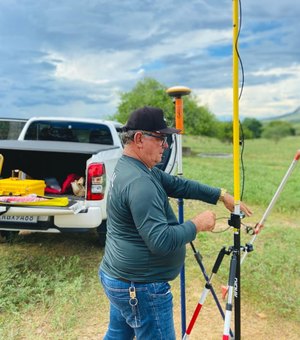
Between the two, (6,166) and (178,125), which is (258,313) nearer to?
(178,125)

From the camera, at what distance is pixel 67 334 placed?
12.1 feet

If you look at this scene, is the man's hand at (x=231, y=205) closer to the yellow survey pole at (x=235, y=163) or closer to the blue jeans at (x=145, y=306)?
the yellow survey pole at (x=235, y=163)

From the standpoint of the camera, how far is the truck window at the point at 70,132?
7418mm

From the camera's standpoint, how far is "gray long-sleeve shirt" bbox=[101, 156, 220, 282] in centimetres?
208

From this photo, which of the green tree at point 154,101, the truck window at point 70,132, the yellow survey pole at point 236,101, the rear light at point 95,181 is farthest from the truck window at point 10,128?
the green tree at point 154,101

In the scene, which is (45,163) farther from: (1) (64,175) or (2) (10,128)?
(2) (10,128)

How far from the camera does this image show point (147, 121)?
230cm

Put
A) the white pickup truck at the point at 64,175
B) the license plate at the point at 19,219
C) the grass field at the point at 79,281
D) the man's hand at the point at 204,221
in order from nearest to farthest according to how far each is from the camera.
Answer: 1. the man's hand at the point at 204,221
2. the grass field at the point at 79,281
3. the white pickup truck at the point at 64,175
4. the license plate at the point at 19,219

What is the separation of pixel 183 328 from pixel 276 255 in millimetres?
2656

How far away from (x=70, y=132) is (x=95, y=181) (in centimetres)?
293

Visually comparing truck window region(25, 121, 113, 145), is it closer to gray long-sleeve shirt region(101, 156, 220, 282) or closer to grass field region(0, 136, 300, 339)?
grass field region(0, 136, 300, 339)

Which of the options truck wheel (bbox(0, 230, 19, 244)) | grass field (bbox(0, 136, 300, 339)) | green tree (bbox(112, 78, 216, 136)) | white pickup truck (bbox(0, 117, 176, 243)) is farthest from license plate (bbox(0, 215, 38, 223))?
green tree (bbox(112, 78, 216, 136))

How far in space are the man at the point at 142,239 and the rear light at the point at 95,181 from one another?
2518mm

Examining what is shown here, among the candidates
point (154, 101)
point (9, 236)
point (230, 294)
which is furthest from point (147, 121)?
point (154, 101)
